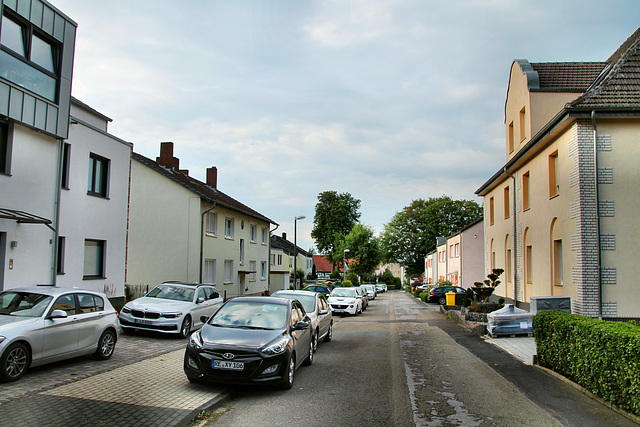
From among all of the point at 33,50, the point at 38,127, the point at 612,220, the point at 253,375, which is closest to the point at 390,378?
the point at 253,375

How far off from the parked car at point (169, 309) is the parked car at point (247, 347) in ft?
13.7

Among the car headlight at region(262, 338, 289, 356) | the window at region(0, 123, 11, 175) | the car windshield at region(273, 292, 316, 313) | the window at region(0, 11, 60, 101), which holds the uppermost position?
the window at region(0, 11, 60, 101)

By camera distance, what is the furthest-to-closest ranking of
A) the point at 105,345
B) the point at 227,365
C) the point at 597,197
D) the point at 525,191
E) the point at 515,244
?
1. the point at 515,244
2. the point at 525,191
3. the point at 597,197
4. the point at 105,345
5. the point at 227,365

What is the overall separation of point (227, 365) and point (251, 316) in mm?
1533

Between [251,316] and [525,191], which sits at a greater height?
[525,191]

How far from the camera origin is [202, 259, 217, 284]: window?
1083 inches

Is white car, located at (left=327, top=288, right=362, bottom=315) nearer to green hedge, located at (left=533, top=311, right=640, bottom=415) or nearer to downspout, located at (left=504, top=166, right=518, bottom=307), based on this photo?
downspout, located at (left=504, top=166, right=518, bottom=307)

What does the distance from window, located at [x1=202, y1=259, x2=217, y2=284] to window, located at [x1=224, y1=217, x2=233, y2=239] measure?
229cm

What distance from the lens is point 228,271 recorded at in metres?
30.5

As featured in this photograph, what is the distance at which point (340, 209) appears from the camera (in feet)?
230

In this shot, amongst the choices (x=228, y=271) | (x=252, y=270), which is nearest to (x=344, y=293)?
(x=228, y=271)

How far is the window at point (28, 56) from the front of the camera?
40.6 ft

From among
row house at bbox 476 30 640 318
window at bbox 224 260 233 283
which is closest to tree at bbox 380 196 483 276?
window at bbox 224 260 233 283

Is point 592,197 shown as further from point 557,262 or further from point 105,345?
point 105,345
